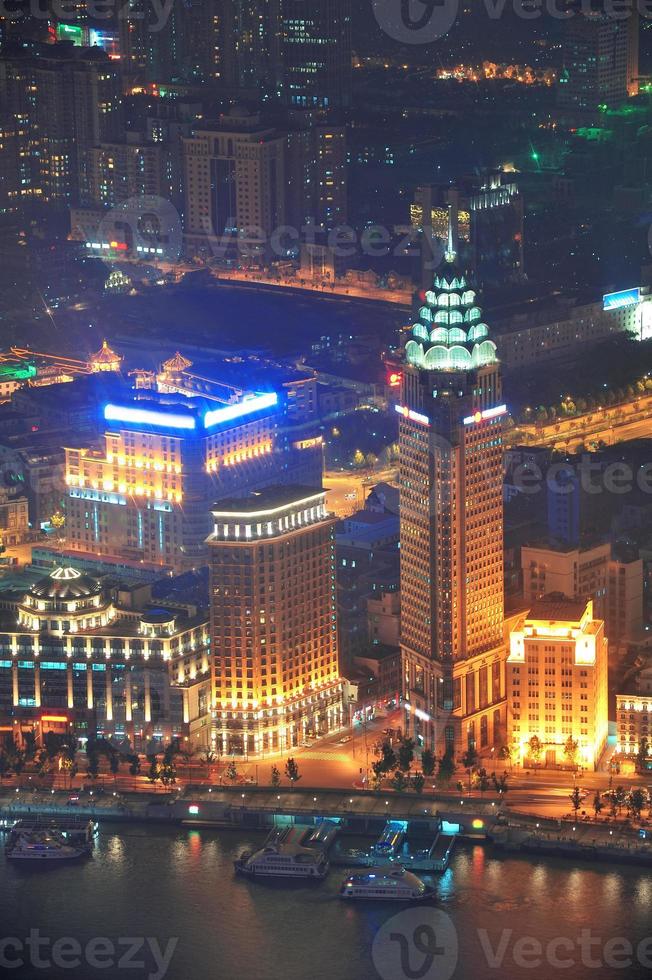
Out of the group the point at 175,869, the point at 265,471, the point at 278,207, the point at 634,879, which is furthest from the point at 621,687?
the point at 278,207

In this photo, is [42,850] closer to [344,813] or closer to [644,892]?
[344,813]

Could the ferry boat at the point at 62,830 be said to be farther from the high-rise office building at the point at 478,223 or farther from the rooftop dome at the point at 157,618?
the high-rise office building at the point at 478,223

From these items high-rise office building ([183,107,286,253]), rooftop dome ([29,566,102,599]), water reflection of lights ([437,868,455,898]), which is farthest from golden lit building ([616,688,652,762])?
high-rise office building ([183,107,286,253])

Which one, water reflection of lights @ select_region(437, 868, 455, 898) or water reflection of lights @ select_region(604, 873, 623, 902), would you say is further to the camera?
water reflection of lights @ select_region(437, 868, 455, 898)

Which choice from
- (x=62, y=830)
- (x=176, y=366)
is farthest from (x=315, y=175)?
(x=62, y=830)

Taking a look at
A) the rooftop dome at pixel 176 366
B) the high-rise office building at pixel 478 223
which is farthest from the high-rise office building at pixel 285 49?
the rooftop dome at pixel 176 366

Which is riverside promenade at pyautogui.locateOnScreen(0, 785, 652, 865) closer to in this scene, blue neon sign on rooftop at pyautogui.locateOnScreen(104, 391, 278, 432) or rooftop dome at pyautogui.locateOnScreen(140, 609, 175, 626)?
rooftop dome at pyautogui.locateOnScreen(140, 609, 175, 626)
